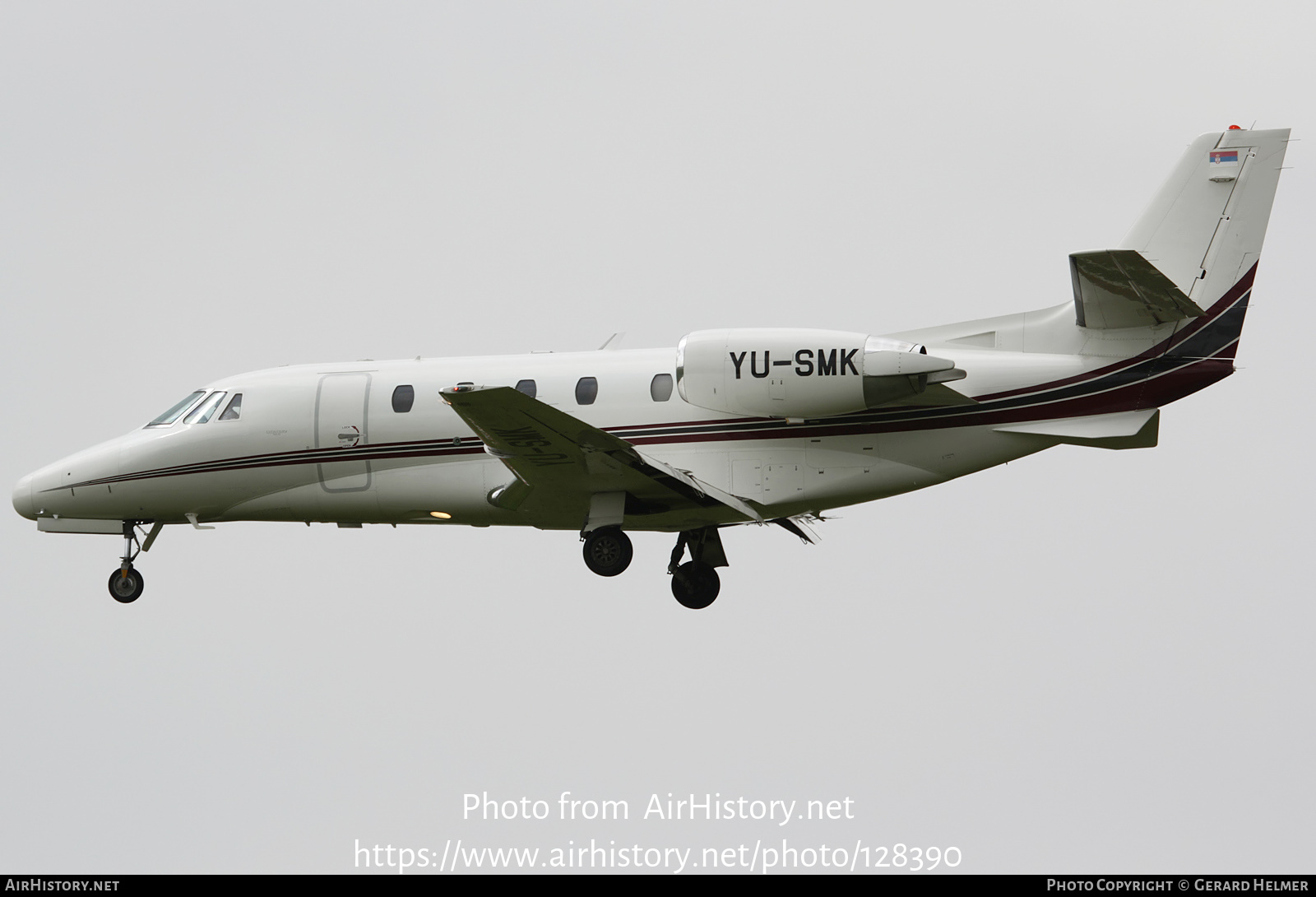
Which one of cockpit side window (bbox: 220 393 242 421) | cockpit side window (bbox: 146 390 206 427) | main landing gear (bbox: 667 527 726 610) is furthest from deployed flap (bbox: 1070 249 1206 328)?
cockpit side window (bbox: 146 390 206 427)

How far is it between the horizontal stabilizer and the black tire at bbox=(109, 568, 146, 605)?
11.8m

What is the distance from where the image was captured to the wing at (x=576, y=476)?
1683cm

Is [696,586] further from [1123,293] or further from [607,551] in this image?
[1123,293]

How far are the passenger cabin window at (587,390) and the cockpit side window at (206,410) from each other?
16.8 ft

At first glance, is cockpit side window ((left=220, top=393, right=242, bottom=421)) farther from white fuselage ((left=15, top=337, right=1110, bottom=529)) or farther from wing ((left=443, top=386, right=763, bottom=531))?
wing ((left=443, top=386, right=763, bottom=531))

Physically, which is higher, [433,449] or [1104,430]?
[433,449]

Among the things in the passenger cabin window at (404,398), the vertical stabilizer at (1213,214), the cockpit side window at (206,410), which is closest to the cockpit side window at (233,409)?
the cockpit side window at (206,410)

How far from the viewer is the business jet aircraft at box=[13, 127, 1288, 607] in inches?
687

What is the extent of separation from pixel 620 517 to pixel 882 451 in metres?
3.18

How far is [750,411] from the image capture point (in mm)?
17812

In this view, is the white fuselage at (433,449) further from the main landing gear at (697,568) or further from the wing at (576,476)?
the main landing gear at (697,568)

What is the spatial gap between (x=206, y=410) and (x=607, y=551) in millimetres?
6165

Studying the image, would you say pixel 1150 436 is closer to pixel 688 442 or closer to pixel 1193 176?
pixel 1193 176

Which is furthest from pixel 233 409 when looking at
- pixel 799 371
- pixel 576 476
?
pixel 799 371
